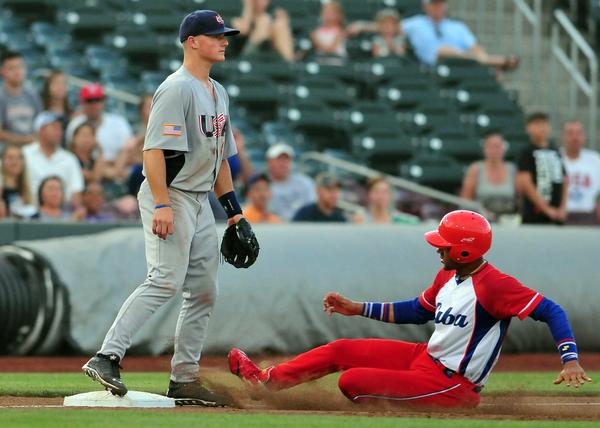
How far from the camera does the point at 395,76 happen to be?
17844 millimetres

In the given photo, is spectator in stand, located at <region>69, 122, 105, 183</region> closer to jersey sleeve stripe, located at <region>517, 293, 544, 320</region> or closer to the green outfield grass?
the green outfield grass

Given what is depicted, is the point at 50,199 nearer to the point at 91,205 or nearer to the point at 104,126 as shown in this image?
Answer: the point at 91,205

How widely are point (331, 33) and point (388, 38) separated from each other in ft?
3.00

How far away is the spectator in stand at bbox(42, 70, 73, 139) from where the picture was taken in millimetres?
14109

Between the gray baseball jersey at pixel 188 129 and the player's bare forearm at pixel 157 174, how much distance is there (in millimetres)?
43

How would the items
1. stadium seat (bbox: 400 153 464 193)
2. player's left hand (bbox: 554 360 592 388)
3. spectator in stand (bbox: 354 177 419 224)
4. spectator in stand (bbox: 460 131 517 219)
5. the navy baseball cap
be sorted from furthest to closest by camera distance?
stadium seat (bbox: 400 153 464 193) → spectator in stand (bbox: 460 131 517 219) → spectator in stand (bbox: 354 177 419 224) → the navy baseball cap → player's left hand (bbox: 554 360 592 388)

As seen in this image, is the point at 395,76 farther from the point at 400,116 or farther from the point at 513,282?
the point at 513,282

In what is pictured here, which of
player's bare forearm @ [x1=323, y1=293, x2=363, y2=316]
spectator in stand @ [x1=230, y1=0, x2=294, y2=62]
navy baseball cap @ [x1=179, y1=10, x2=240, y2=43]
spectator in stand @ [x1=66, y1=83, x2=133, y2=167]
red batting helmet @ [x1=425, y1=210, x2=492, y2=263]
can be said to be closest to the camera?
red batting helmet @ [x1=425, y1=210, x2=492, y2=263]

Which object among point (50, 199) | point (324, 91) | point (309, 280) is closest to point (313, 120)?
point (324, 91)

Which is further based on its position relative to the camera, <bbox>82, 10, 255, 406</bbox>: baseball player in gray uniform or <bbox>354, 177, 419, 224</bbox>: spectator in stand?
<bbox>354, 177, 419, 224</bbox>: spectator in stand

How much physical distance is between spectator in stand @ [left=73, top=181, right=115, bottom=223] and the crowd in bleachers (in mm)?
15

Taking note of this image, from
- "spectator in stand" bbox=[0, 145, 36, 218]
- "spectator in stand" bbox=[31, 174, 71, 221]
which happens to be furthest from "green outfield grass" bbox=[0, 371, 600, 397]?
"spectator in stand" bbox=[0, 145, 36, 218]

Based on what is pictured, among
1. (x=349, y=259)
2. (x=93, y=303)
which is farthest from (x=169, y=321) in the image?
(x=349, y=259)

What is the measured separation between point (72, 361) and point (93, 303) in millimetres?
546
